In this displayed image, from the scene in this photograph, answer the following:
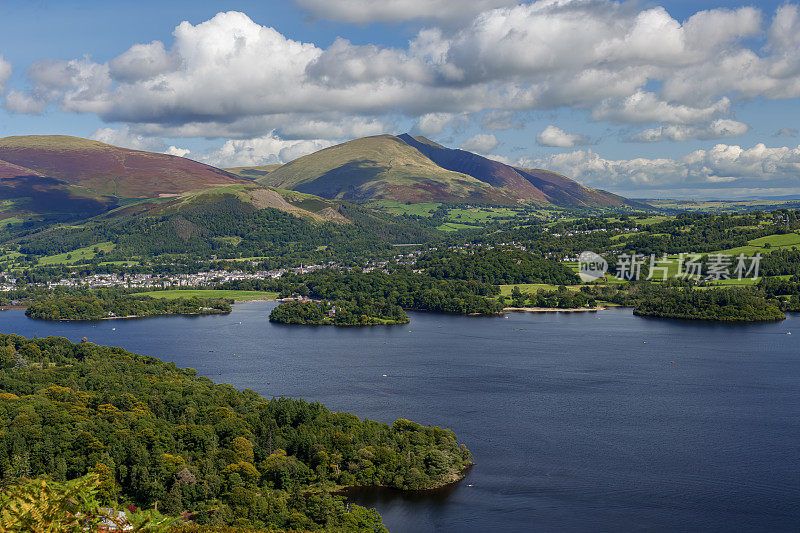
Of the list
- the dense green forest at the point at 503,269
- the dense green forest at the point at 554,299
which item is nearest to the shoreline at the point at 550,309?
the dense green forest at the point at 554,299

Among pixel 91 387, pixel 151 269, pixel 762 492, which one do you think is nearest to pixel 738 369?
pixel 762 492

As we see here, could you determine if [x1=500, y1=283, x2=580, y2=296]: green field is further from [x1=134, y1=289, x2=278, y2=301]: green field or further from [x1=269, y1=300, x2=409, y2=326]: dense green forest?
[x1=134, y1=289, x2=278, y2=301]: green field

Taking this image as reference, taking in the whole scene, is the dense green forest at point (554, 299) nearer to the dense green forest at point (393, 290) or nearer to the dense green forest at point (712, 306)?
the dense green forest at point (393, 290)

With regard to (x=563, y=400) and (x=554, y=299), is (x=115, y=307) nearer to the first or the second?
(x=554, y=299)

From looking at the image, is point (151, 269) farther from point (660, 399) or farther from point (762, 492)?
point (762, 492)

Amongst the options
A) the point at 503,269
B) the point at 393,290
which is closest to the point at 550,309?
the point at 503,269

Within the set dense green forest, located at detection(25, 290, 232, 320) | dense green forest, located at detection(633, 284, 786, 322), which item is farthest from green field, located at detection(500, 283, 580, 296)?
dense green forest, located at detection(25, 290, 232, 320)
